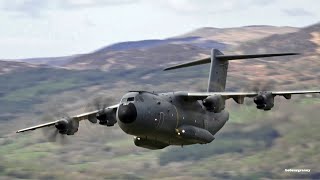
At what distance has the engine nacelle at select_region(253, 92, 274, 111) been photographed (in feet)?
169

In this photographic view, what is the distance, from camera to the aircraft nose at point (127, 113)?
48719 mm

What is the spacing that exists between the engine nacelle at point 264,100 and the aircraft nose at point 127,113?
8.75 meters

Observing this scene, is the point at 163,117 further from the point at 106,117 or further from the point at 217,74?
the point at 217,74

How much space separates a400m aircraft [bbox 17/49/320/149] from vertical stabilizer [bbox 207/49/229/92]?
2893 mm

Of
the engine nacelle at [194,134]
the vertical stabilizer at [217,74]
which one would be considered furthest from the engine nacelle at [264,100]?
the vertical stabilizer at [217,74]

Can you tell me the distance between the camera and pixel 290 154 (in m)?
104

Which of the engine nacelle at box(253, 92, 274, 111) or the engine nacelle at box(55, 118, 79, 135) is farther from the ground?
the engine nacelle at box(253, 92, 274, 111)

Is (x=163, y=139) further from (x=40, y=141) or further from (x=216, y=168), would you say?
(x=40, y=141)

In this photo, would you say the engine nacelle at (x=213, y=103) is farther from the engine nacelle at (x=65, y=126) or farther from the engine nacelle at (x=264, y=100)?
the engine nacelle at (x=65, y=126)

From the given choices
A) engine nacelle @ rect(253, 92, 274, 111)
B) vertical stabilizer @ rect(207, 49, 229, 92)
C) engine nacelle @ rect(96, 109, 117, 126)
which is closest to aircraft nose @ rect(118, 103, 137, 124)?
engine nacelle @ rect(96, 109, 117, 126)

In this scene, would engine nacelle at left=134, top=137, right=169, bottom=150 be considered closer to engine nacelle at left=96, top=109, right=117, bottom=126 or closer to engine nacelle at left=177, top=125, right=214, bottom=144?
engine nacelle at left=177, top=125, right=214, bottom=144

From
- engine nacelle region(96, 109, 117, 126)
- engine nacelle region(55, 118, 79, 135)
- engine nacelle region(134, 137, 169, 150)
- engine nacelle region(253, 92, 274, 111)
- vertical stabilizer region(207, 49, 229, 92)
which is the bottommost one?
engine nacelle region(134, 137, 169, 150)

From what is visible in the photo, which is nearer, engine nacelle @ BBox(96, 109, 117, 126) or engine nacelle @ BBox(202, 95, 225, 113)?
engine nacelle @ BBox(202, 95, 225, 113)

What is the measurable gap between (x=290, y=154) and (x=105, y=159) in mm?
39108
